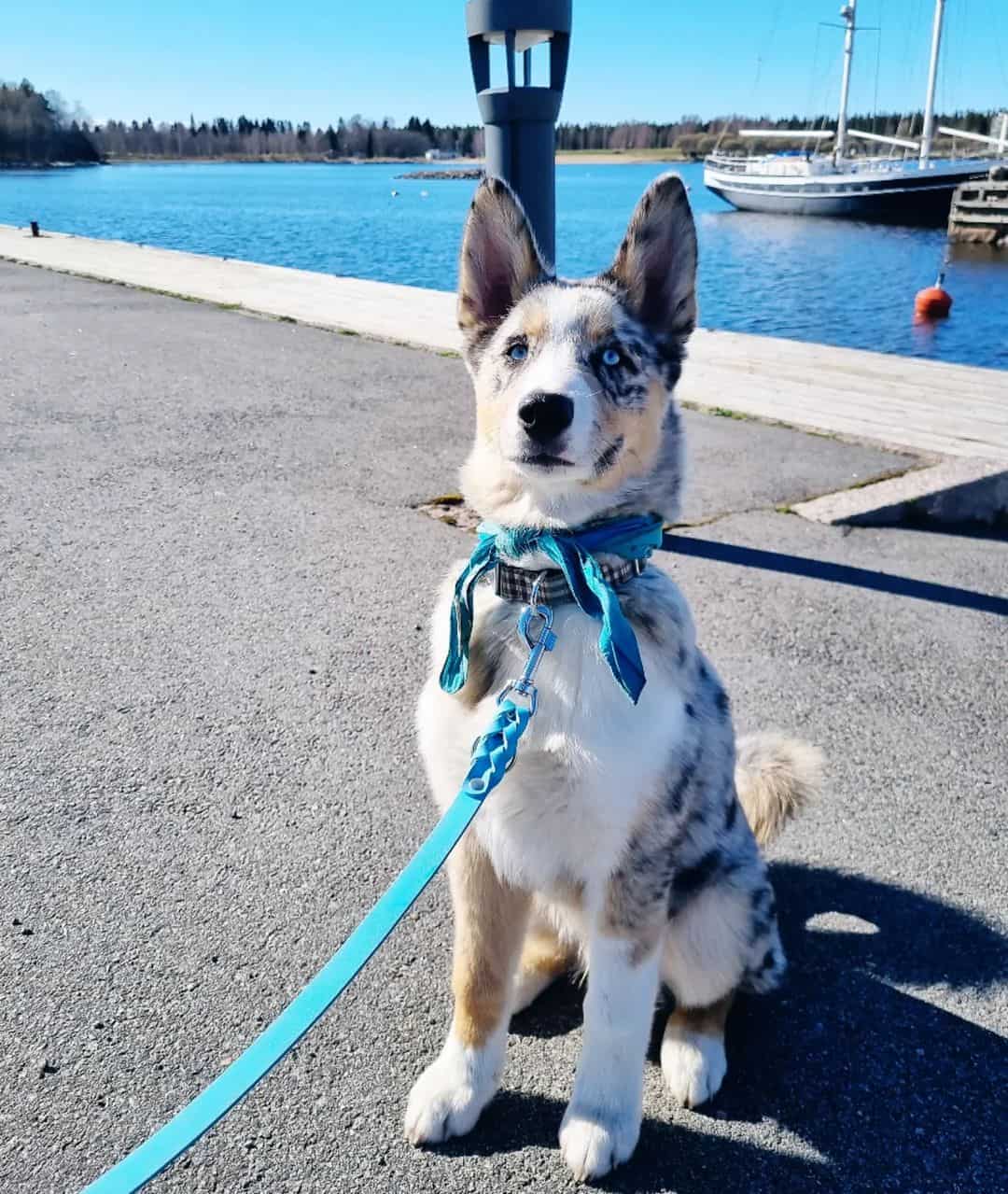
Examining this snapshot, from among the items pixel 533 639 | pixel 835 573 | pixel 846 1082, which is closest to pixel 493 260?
pixel 533 639

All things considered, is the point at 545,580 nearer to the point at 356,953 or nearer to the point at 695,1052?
the point at 356,953

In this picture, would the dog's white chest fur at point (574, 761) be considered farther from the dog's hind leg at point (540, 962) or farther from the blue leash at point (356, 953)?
the dog's hind leg at point (540, 962)

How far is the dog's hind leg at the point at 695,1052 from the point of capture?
251 cm

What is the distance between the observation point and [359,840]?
340cm

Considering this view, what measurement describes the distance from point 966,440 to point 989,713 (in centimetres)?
382

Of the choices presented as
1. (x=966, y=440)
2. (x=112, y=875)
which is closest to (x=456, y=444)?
(x=966, y=440)

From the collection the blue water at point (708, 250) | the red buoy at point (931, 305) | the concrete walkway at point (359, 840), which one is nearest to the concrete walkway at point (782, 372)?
the concrete walkway at point (359, 840)

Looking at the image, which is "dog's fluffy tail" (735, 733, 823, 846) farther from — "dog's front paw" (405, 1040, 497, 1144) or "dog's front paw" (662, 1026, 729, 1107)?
"dog's front paw" (405, 1040, 497, 1144)

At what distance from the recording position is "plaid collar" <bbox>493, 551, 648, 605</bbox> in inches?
92.6

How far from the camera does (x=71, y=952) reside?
286 cm

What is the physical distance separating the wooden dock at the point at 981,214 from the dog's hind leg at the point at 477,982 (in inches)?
1809

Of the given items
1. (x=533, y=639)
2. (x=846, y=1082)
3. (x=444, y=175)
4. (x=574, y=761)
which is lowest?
(x=846, y=1082)

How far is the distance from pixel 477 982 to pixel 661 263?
1844 mm

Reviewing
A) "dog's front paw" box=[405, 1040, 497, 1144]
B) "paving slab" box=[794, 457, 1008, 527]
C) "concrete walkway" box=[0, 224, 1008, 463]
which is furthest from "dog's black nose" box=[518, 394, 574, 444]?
"concrete walkway" box=[0, 224, 1008, 463]
